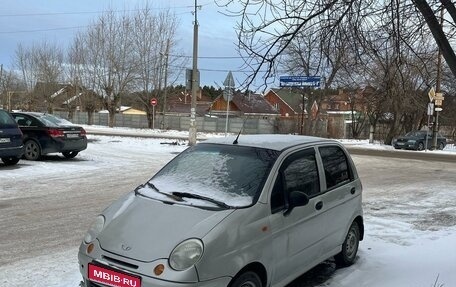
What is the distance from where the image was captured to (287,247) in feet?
14.7

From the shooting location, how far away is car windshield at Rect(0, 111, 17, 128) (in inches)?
513

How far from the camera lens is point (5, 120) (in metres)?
13.2

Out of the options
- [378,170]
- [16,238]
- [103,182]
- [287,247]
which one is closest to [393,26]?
[287,247]

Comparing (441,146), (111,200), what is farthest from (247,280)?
(441,146)

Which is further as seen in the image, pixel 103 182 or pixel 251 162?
pixel 103 182

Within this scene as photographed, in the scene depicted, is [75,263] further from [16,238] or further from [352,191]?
[352,191]

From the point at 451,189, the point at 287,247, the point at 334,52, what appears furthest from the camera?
the point at 451,189

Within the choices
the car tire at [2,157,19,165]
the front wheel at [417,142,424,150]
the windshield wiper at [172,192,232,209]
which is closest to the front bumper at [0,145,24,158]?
the car tire at [2,157,19,165]

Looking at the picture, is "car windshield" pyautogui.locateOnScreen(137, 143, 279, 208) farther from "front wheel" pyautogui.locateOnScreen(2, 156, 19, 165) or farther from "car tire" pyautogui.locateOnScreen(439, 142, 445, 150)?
"car tire" pyautogui.locateOnScreen(439, 142, 445, 150)

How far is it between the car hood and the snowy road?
1338 millimetres

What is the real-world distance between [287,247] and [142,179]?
8577 millimetres

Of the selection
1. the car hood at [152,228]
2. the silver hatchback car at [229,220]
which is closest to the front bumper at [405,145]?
the silver hatchback car at [229,220]

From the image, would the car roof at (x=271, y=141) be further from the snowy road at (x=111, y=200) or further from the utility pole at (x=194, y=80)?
the utility pole at (x=194, y=80)

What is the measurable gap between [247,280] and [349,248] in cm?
238
